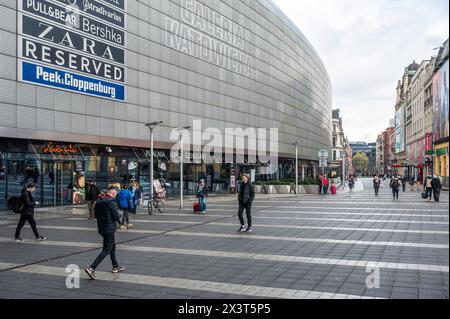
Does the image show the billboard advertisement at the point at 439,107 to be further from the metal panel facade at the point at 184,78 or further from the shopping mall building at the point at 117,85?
the shopping mall building at the point at 117,85

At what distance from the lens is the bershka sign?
23.3 meters

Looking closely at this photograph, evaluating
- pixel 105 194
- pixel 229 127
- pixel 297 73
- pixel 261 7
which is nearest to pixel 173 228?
pixel 105 194

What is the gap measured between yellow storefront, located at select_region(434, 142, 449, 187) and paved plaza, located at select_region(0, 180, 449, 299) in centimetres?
3296

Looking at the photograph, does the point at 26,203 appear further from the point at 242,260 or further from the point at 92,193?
the point at 242,260

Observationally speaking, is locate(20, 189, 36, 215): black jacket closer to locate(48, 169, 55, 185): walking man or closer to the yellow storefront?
locate(48, 169, 55, 185): walking man

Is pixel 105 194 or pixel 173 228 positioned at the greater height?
pixel 105 194

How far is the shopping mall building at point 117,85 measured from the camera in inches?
907

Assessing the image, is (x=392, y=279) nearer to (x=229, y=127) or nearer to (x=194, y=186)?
(x=194, y=186)

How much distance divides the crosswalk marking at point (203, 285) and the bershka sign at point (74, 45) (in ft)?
57.4

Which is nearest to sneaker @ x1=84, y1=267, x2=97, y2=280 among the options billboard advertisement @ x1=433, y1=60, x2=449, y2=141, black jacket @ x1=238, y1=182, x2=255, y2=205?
black jacket @ x1=238, y1=182, x2=255, y2=205

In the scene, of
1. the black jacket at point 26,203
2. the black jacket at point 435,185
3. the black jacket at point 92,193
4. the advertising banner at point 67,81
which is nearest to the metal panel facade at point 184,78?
the advertising banner at point 67,81

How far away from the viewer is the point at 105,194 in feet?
28.2
